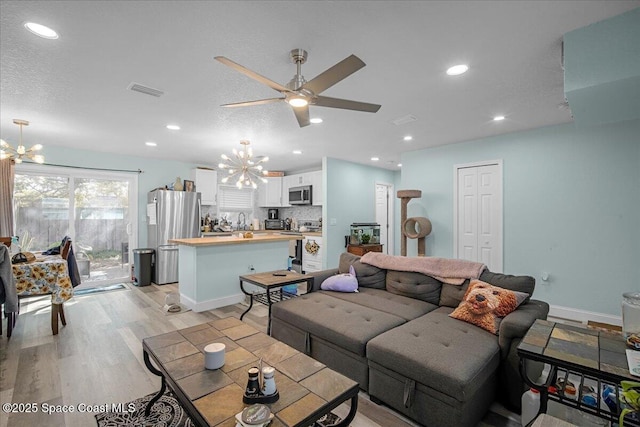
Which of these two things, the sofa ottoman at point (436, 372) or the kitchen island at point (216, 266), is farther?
the kitchen island at point (216, 266)

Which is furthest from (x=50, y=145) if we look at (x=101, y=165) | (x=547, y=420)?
(x=547, y=420)

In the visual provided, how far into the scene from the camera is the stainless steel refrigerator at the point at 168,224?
5.44 metres

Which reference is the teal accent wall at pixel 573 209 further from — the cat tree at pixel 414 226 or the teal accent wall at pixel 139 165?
the teal accent wall at pixel 139 165

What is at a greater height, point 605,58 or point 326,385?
point 605,58

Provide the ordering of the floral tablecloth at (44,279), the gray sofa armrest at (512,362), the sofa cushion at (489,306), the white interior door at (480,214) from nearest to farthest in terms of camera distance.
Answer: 1. the gray sofa armrest at (512,362)
2. the sofa cushion at (489,306)
3. the floral tablecloth at (44,279)
4. the white interior door at (480,214)

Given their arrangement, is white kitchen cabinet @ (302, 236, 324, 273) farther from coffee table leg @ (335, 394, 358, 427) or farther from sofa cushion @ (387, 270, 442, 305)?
coffee table leg @ (335, 394, 358, 427)

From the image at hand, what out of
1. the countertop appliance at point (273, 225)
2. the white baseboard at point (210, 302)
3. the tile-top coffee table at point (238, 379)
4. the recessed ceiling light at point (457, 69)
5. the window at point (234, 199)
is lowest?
the white baseboard at point (210, 302)

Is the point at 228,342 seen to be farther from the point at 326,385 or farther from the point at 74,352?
the point at 74,352

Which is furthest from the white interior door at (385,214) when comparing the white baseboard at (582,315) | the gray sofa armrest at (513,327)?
the gray sofa armrest at (513,327)

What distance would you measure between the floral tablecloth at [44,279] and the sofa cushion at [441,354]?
11.3ft

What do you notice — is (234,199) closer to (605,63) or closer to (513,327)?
(513,327)

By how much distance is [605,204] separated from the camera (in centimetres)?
351

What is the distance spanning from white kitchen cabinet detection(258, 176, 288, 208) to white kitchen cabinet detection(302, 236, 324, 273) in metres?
1.49

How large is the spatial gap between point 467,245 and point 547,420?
160 inches
